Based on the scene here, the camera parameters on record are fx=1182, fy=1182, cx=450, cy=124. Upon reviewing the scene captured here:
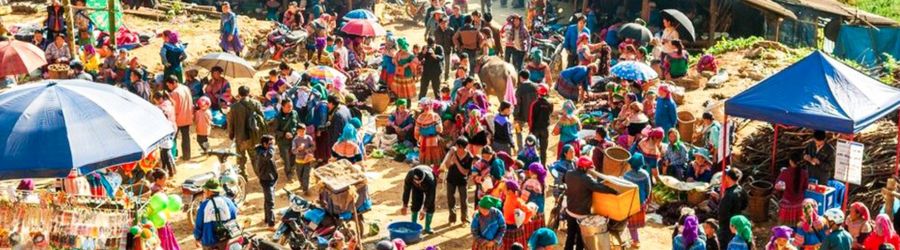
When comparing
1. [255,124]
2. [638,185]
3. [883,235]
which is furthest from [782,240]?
[255,124]

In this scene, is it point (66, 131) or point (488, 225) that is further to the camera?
point (488, 225)

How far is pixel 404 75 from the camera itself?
65.1ft

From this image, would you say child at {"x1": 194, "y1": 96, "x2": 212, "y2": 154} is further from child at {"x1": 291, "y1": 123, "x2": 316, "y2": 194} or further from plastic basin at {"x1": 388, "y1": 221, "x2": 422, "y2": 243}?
plastic basin at {"x1": 388, "y1": 221, "x2": 422, "y2": 243}

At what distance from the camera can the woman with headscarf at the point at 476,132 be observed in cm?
1461

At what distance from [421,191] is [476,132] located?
1.60 meters

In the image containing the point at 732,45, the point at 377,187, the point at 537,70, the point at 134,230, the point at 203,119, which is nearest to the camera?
the point at 134,230

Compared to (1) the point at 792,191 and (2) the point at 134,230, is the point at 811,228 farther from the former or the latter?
(2) the point at 134,230

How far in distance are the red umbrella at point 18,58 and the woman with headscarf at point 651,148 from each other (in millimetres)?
9682

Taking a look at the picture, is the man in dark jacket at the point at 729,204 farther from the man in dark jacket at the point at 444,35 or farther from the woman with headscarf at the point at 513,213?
the man in dark jacket at the point at 444,35

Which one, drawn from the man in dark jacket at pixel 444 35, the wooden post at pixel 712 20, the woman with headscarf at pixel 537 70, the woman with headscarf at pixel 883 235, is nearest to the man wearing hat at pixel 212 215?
the woman with headscarf at pixel 883 235

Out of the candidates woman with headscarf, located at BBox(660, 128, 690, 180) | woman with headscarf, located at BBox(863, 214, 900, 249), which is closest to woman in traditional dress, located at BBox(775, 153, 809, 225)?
woman with headscarf, located at BBox(660, 128, 690, 180)

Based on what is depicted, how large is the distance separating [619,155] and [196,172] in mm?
6267

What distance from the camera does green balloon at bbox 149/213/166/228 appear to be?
12156 millimetres

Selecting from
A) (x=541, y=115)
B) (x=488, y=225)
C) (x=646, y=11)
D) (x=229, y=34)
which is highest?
(x=646, y=11)
